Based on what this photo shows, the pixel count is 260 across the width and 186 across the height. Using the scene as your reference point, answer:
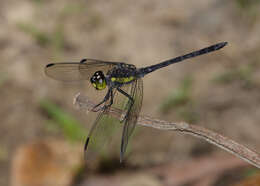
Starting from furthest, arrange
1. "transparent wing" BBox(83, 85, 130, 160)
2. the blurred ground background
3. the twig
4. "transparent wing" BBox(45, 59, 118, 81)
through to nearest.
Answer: the blurred ground background → "transparent wing" BBox(45, 59, 118, 81) → "transparent wing" BBox(83, 85, 130, 160) → the twig

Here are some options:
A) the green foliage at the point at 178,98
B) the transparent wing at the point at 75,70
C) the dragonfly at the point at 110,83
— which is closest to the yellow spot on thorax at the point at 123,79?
the dragonfly at the point at 110,83

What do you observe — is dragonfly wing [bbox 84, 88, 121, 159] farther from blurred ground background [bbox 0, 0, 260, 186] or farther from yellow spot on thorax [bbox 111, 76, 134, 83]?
blurred ground background [bbox 0, 0, 260, 186]

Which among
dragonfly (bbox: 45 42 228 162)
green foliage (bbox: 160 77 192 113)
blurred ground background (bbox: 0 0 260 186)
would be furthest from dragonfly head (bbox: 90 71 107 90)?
green foliage (bbox: 160 77 192 113)

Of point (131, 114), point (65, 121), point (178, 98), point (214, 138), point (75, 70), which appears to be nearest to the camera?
point (214, 138)

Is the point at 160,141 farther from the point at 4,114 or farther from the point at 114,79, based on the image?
the point at 4,114

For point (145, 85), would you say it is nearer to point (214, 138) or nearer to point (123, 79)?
point (123, 79)

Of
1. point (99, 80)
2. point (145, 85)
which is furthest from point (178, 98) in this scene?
point (99, 80)

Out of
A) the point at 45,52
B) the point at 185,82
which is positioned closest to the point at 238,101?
the point at 185,82

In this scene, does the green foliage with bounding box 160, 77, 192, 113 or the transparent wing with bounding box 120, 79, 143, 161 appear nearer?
the transparent wing with bounding box 120, 79, 143, 161

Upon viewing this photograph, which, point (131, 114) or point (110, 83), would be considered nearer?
point (131, 114)
